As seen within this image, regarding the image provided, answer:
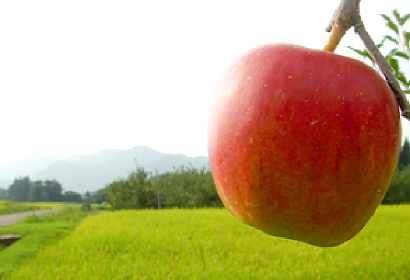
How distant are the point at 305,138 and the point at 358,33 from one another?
0.75 feet

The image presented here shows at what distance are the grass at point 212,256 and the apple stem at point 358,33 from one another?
3.99 meters

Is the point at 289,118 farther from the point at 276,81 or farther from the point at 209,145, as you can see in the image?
the point at 209,145

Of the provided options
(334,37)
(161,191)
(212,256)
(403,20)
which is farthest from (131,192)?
(334,37)

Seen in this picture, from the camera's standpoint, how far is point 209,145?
2.37ft

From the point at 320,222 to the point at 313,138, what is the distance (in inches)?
7.2

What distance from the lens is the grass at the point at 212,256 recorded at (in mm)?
4383

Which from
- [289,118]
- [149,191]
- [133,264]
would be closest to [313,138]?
[289,118]

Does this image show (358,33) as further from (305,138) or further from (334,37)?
(305,138)

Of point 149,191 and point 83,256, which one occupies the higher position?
point 149,191

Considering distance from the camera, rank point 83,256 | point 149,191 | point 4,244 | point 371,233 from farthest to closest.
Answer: point 149,191 → point 4,244 → point 371,233 → point 83,256

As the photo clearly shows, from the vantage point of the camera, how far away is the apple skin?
556mm

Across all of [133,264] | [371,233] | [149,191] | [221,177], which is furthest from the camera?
[149,191]

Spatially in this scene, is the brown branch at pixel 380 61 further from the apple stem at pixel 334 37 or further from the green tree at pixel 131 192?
the green tree at pixel 131 192

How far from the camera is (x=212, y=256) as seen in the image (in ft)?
16.8
